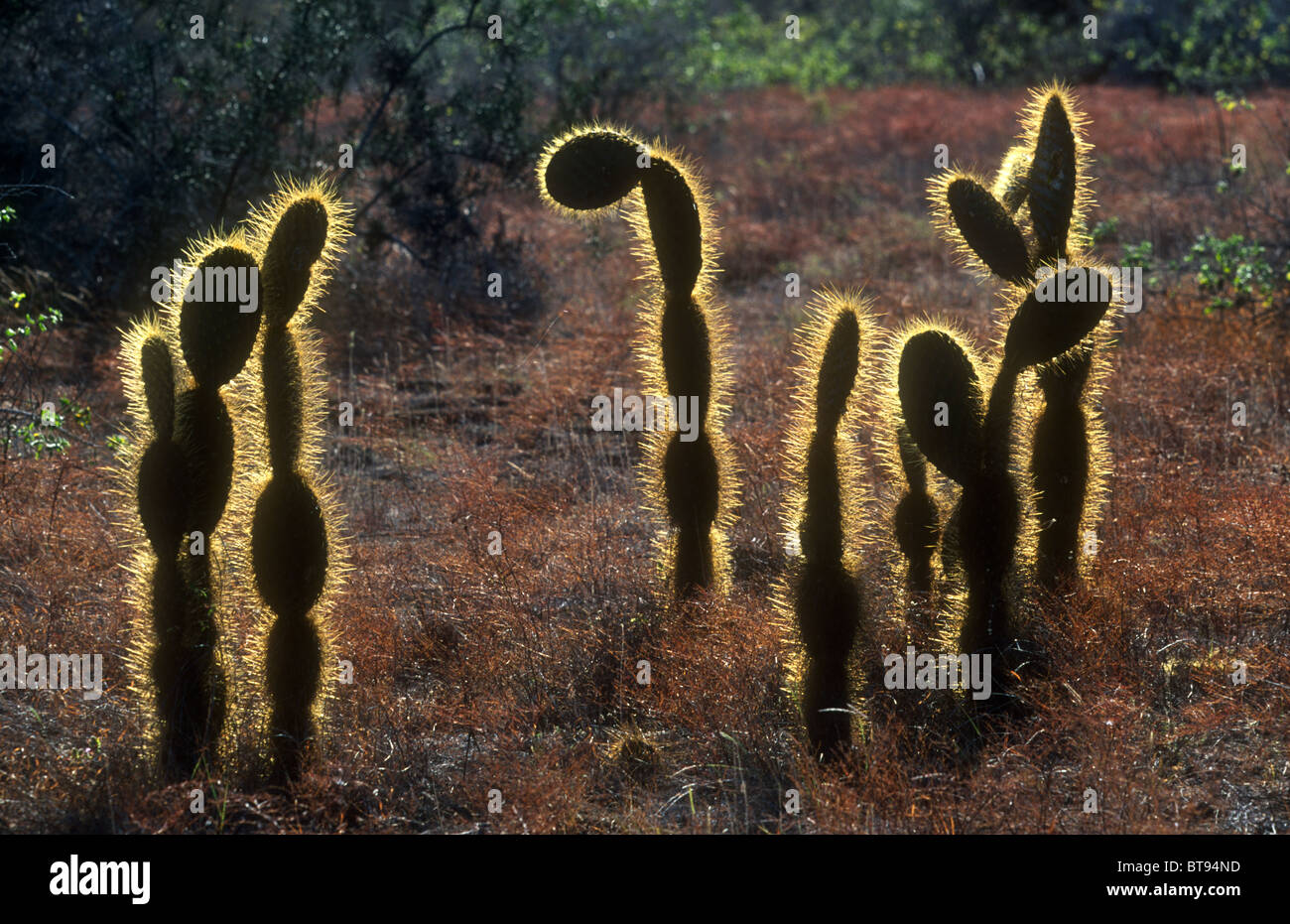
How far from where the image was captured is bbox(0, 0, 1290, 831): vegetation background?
12.0 feet

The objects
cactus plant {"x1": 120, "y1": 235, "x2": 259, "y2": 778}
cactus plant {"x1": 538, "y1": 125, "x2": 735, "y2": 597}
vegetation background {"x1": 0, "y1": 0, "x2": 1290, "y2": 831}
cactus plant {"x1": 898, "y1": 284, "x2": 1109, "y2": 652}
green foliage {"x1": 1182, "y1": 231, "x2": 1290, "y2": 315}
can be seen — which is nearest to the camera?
cactus plant {"x1": 120, "y1": 235, "x2": 259, "y2": 778}

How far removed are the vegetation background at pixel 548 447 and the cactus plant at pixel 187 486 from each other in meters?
0.20

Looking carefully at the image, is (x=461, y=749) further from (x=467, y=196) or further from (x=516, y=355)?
(x=467, y=196)

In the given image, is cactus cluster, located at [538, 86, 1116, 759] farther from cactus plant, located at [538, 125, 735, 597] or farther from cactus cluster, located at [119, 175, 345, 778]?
cactus cluster, located at [119, 175, 345, 778]

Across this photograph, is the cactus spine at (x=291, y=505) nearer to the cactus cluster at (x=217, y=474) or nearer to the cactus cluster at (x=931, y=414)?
the cactus cluster at (x=217, y=474)

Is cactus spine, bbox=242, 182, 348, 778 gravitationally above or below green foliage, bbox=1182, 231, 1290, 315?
below

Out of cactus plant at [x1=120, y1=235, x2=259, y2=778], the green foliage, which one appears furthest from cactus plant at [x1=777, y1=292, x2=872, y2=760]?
the green foliage

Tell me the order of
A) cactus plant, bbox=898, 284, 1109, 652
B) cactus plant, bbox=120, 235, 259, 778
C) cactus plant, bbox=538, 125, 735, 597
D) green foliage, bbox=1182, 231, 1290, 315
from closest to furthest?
1. cactus plant, bbox=120, 235, 259, 778
2. cactus plant, bbox=898, 284, 1109, 652
3. cactus plant, bbox=538, 125, 735, 597
4. green foliage, bbox=1182, 231, 1290, 315

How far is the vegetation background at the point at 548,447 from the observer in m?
3.66

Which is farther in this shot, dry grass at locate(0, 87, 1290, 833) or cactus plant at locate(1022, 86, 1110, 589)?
cactus plant at locate(1022, 86, 1110, 589)

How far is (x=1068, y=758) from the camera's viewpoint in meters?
3.72

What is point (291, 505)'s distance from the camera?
3674mm

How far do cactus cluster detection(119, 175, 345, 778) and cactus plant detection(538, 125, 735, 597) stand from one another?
91 cm

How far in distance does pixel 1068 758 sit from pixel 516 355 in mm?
5701
